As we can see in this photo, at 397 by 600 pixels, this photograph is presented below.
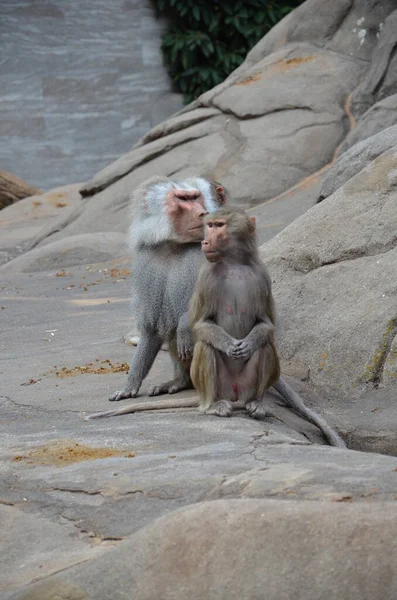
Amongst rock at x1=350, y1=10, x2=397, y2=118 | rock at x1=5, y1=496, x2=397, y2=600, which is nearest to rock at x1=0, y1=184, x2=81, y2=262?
rock at x1=350, y1=10, x2=397, y2=118

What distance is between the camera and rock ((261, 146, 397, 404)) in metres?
5.59

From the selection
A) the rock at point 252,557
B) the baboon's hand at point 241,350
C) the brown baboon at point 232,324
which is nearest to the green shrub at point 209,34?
the brown baboon at point 232,324

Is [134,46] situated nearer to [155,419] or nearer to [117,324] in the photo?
[117,324]

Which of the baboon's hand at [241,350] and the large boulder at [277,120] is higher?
the baboon's hand at [241,350]

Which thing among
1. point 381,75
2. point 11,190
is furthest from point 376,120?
point 11,190

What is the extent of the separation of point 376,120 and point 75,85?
7964mm

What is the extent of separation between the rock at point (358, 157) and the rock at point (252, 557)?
196 inches

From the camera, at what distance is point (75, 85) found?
666 inches

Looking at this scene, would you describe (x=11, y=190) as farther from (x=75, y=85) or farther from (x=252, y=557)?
(x=252, y=557)

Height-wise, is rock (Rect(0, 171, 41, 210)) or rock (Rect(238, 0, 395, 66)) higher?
rock (Rect(238, 0, 395, 66))

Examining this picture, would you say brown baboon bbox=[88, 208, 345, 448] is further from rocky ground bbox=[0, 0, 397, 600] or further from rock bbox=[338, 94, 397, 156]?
rock bbox=[338, 94, 397, 156]

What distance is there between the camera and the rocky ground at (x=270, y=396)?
10.1ft

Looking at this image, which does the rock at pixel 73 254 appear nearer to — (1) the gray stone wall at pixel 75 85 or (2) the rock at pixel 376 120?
(2) the rock at pixel 376 120

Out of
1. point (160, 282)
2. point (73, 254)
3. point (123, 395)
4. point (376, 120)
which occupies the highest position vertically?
point (160, 282)
